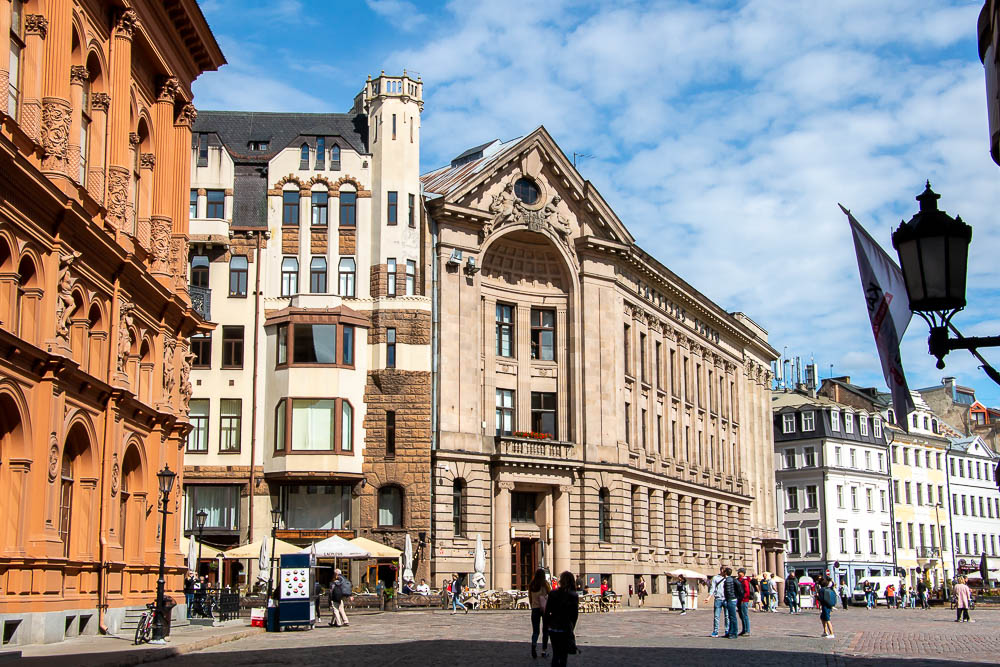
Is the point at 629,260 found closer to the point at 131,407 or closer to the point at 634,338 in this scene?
the point at 634,338

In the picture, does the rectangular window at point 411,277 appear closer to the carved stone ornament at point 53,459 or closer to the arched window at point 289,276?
the arched window at point 289,276

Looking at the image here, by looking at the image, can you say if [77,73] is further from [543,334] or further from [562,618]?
[543,334]

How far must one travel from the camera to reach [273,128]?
59.9 meters

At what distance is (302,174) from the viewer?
2191 inches

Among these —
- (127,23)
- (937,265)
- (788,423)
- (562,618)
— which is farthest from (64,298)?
(788,423)

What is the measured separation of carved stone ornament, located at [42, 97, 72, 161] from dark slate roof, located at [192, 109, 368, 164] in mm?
30186

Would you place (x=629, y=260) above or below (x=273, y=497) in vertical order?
above

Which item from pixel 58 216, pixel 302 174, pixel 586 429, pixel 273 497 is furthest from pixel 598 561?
pixel 58 216

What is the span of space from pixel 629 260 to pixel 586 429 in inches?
418

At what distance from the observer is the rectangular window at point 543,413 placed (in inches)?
2425

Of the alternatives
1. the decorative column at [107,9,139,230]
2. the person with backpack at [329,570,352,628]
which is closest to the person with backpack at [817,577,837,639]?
the person with backpack at [329,570,352,628]

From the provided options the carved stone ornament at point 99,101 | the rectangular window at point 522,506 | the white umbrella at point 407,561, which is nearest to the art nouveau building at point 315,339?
the white umbrella at point 407,561

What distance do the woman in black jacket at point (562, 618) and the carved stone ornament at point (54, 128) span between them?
16.1 m

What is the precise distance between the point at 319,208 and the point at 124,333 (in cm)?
2494
